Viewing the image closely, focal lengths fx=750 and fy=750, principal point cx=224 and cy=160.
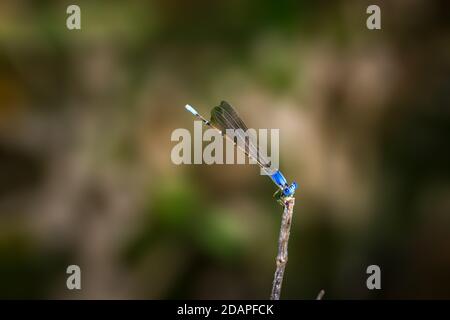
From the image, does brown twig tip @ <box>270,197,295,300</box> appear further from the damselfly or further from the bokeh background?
the bokeh background

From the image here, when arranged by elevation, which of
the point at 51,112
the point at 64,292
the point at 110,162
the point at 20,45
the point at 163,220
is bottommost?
the point at 64,292

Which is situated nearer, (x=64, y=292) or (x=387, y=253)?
(x=64, y=292)

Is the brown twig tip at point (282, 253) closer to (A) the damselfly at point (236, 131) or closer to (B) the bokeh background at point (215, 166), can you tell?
(A) the damselfly at point (236, 131)

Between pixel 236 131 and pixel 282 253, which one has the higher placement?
pixel 236 131

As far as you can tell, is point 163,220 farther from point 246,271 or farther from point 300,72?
point 300,72

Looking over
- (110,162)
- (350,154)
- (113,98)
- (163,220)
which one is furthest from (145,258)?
(350,154)

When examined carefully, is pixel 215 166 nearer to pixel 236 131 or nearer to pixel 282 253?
pixel 236 131

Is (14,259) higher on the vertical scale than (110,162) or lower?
lower

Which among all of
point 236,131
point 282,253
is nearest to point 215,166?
point 236,131
